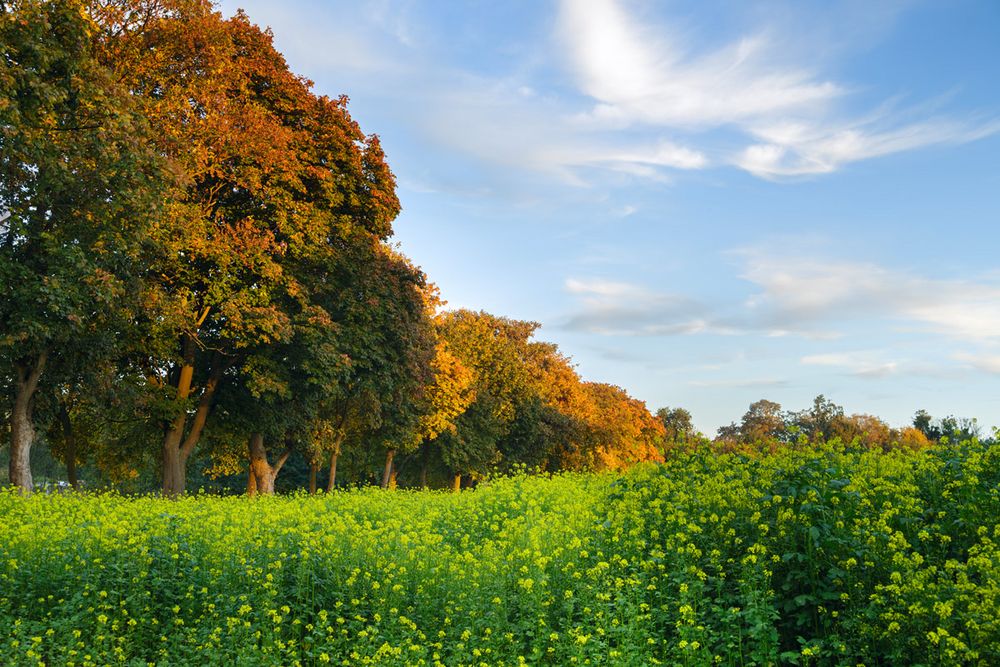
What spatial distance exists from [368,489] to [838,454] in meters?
16.2

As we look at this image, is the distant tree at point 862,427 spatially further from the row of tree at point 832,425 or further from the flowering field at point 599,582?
the flowering field at point 599,582

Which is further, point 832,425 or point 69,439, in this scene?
point 832,425

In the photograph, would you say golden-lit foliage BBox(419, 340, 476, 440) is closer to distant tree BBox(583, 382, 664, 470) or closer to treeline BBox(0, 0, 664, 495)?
treeline BBox(0, 0, 664, 495)

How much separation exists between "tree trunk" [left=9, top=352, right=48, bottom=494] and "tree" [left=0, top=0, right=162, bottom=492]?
0.87 m

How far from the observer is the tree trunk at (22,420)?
2114cm

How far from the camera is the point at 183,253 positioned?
23688 millimetres

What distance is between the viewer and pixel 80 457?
110 feet

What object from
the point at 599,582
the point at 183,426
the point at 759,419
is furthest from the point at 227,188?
Answer: the point at 759,419

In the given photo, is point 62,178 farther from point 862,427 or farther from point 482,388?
point 862,427

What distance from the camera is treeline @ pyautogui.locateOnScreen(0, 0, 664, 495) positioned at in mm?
18406

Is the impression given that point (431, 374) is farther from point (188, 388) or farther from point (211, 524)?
point (211, 524)

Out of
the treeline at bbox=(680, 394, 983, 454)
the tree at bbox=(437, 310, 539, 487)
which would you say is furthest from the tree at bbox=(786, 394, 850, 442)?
the tree at bbox=(437, 310, 539, 487)

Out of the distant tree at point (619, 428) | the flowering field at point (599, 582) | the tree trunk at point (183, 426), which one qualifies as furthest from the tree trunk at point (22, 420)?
the distant tree at point (619, 428)

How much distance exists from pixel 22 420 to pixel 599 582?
18732 millimetres
